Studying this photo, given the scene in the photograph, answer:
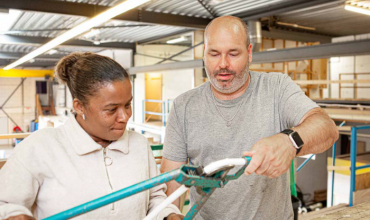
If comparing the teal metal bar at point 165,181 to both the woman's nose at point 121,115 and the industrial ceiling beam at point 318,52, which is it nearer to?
the woman's nose at point 121,115

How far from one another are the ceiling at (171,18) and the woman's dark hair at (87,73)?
472 cm

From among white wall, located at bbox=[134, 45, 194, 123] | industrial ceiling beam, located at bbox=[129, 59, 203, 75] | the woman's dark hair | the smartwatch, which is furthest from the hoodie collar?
white wall, located at bbox=[134, 45, 194, 123]

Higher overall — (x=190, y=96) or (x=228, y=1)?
(x=228, y=1)

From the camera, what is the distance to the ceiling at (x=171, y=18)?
20.7 ft

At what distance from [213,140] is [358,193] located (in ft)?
12.6

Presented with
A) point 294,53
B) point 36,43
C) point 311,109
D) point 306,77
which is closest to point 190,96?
point 311,109

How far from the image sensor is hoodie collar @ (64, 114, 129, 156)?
1427 millimetres

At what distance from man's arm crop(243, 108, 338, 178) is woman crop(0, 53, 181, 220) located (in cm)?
58

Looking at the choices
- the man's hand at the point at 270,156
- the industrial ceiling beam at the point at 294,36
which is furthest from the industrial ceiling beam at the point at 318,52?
the man's hand at the point at 270,156

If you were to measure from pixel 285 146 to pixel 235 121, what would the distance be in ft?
1.87

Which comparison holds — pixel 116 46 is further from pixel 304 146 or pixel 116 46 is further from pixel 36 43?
pixel 304 146

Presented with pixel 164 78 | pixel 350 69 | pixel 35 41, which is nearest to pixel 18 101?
pixel 164 78

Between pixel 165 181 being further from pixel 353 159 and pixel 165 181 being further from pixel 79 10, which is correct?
pixel 79 10

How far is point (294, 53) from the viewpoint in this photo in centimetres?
641
